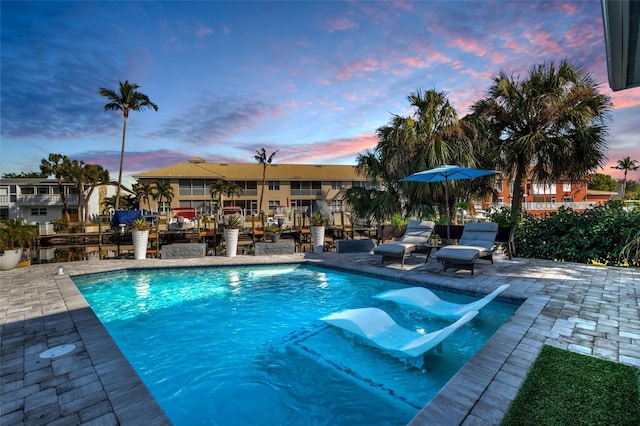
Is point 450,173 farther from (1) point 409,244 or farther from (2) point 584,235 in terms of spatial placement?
(2) point 584,235

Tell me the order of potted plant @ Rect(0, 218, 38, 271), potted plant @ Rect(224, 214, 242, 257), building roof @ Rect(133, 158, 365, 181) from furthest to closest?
1. building roof @ Rect(133, 158, 365, 181)
2. potted plant @ Rect(224, 214, 242, 257)
3. potted plant @ Rect(0, 218, 38, 271)

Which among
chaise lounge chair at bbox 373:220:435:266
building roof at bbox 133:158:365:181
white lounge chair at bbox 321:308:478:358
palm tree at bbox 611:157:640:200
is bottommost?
white lounge chair at bbox 321:308:478:358

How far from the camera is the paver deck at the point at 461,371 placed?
2.26 meters

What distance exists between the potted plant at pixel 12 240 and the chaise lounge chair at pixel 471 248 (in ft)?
33.7

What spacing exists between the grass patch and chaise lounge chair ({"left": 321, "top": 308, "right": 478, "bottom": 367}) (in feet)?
3.07

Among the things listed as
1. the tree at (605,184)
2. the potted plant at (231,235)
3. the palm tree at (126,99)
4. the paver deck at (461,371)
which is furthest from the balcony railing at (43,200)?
the tree at (605,184)

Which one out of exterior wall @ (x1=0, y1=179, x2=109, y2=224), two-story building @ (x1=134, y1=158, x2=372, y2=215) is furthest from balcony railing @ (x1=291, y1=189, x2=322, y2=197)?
exterior wall @ (x1=0, y1=179, x2=109, y2=224)

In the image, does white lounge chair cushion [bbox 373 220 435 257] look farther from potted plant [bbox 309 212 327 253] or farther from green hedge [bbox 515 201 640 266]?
potted plant [bbox 309 212 327 253]

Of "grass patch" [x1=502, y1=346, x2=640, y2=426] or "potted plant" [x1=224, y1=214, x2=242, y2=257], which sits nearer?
"grass patch" [x1=502, y1=346, x2=640, y2=426]

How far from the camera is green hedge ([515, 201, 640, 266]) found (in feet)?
23.3

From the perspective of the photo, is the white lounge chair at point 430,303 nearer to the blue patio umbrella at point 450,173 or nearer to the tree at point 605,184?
the blue patio umbrella at point 450,173

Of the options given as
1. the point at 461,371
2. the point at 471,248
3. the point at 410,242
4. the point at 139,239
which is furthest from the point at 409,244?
the point at 139,239

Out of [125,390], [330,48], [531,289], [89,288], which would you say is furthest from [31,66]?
[531,289]

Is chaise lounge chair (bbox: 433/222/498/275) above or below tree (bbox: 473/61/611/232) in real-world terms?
below
